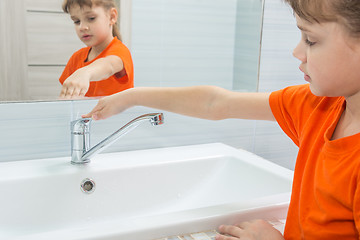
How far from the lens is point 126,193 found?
3.35ft

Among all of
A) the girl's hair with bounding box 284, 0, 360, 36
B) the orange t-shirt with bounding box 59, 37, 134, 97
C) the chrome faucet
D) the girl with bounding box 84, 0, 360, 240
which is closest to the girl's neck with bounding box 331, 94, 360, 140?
the girl with bounding box 84, 0, 360, 240

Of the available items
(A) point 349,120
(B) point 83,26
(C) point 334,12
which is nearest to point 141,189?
(B) point 83,26

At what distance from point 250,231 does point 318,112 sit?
256 mm

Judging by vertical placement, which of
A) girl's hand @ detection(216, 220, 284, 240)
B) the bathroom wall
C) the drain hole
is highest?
the bathroom wall

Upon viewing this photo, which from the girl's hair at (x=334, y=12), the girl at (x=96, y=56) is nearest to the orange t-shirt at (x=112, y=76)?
the girl at (x=96, y=56)

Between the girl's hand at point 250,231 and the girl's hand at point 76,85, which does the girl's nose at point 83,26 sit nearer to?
the girl's hand at point 76,85

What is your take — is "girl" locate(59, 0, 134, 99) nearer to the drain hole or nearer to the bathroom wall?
the bathroom wall

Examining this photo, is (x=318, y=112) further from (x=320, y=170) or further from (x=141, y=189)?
(x=141, y=189)

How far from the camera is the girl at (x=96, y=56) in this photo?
3.28 ft

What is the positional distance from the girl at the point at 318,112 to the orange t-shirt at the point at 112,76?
0.18 m

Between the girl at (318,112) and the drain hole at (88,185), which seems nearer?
the girl at (318,112)

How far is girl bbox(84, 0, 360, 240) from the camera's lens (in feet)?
2.06

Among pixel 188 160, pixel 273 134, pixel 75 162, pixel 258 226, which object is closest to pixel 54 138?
pixel 75 162

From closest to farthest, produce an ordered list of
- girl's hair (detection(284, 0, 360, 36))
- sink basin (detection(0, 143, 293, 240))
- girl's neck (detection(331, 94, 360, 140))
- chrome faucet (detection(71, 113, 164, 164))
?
girl's hair (detection(284, 0, 360, 36)) → girl's neck (detection(331, 94, 360, 140)) → sink basin (detection(0, 143, 293, 240)) → chrome faucet (detection(71, 113, 164, 164))
